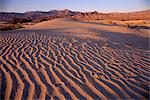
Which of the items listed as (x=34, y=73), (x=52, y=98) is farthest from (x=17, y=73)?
(x=52, y=98)

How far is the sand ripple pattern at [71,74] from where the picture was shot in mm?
4176

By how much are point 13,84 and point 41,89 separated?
621 mm

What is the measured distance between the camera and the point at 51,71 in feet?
17.5

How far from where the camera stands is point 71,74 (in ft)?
16.9

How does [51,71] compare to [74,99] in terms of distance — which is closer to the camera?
[74,99]

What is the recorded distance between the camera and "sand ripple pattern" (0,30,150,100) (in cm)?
418

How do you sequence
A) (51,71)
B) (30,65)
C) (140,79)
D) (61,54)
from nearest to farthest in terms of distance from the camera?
(140,79) < (51,71) < (30,65) < (61,54)

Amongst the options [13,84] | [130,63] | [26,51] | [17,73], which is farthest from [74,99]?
[26,51]

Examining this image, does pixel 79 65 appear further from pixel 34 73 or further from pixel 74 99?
pixel 74 99

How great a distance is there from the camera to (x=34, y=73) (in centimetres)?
515

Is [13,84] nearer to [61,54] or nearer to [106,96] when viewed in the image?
[106,96]

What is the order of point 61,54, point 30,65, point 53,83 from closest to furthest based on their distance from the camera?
1. point 53,83
2. point 30,65
3. point 61,54

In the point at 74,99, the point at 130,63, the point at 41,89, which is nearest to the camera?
the point at 74,99

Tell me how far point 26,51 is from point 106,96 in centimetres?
400
